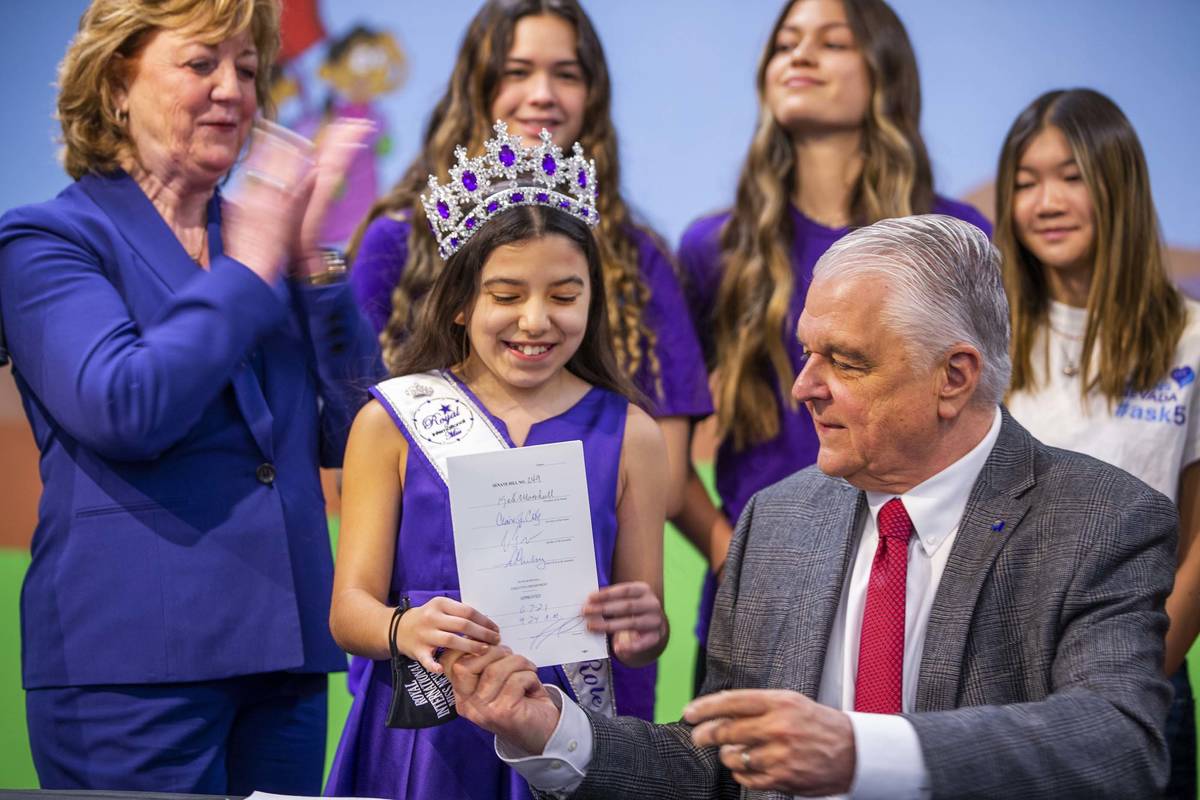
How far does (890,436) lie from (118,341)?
1.28 metres

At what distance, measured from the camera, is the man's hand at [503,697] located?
1.89 meters

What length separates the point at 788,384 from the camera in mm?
3217

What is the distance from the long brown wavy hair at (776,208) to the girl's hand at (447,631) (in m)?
1.43

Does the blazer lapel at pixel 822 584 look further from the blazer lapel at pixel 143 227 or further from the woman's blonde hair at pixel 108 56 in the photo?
the woman's blonde hair at pixel 108 56

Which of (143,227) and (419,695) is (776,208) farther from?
(419,695)

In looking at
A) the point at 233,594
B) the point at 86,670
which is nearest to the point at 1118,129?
the point at 233,594

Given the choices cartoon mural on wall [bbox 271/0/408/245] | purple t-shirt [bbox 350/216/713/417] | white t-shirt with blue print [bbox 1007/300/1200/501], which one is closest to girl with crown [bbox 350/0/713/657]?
purple t-shirt [bbox 350/216/713/417]

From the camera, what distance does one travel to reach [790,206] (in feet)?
11.4

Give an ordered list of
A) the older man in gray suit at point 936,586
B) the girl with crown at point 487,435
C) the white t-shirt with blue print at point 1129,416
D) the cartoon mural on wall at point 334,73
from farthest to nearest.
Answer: the cartoon mural on wall at point 334,73, the white t-shirt with blue print at point 1129,416, the girl with crown at point 487,435, the older man in gray suit at point 936,586

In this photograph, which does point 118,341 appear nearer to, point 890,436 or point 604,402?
point 604,402

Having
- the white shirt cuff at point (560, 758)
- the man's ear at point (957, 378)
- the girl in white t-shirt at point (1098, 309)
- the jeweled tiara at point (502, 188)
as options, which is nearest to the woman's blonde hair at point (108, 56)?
the jeweled tiara at point (502, 188)

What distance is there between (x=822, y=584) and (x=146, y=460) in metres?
1.18

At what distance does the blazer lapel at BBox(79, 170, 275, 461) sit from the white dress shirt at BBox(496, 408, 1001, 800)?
2.75ft

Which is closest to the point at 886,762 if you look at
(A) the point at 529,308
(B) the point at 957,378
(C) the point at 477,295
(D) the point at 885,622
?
(D) the point at 885,622
